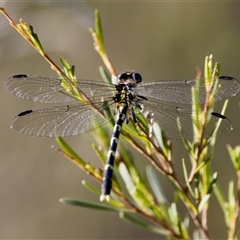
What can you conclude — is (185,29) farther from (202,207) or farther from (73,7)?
(202,207)

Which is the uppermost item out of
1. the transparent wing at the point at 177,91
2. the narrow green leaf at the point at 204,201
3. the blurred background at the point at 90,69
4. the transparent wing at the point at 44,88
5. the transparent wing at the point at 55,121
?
the blurred background at the point at 90,69

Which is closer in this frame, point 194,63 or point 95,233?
point 95,233

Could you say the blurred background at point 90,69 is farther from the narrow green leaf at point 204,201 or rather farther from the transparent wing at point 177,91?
the narrow green leaf at point 204,201

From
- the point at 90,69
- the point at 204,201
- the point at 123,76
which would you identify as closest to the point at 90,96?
the point at 123,76

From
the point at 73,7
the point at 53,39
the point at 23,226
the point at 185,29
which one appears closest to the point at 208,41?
the point at 185,29

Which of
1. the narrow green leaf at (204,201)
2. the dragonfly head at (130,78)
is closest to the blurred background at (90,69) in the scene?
the dragonfly head at (130,78)
